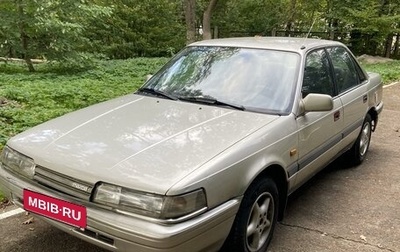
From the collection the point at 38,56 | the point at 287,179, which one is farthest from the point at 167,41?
the point at 287,179

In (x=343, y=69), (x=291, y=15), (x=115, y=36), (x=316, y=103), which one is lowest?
→ (x=316, y=103)

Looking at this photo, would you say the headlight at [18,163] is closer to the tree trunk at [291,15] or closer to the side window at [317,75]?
the side window at [317,75]

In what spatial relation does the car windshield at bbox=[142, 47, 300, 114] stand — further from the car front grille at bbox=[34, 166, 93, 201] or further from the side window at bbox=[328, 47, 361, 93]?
the car front grille at bbox=[34, 166, 93, 201]

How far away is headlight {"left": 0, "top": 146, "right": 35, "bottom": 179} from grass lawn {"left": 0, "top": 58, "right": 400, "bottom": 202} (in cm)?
104

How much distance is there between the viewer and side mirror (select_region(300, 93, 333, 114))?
10.6ft

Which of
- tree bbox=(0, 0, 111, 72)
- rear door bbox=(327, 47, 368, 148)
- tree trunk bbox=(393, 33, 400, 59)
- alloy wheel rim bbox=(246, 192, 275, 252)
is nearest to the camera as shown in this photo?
alloy wheel rim bbox=(246, 192, 275, 252)

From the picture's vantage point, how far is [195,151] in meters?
2.55

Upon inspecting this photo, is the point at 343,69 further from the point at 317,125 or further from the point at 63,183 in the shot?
the point at 63,183

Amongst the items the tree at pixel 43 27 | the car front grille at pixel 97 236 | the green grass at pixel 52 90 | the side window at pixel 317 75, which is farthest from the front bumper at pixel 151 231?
the tree at pixel 43 27

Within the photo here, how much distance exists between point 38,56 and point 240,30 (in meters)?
13.8

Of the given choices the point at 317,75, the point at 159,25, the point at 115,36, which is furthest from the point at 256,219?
the point at 159,25

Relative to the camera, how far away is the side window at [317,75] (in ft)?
11.9

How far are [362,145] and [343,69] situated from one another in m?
1.12

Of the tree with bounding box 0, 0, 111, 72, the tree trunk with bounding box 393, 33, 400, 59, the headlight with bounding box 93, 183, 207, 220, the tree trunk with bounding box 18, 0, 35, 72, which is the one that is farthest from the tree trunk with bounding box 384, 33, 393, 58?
the headlight with bounding box 93, 183, 207, 220
